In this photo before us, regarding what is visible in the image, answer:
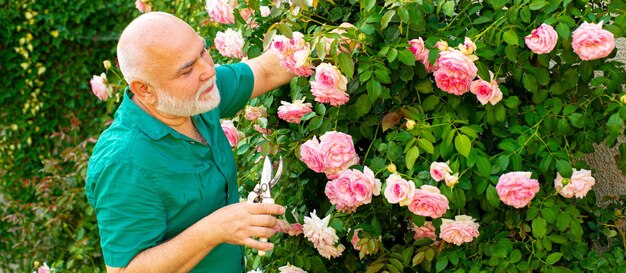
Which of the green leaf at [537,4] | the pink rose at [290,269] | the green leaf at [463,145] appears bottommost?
the pink rose at [290,269]

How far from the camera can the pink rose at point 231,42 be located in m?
2.55

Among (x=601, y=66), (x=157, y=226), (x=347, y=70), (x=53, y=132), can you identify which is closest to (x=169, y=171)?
(x=157, y=226)

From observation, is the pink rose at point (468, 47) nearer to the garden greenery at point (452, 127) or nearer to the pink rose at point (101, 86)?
the garden greenery at point (452, 127)

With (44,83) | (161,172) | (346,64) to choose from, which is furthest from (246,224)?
(44,83)

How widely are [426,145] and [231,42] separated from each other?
763 mm

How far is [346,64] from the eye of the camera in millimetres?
2066

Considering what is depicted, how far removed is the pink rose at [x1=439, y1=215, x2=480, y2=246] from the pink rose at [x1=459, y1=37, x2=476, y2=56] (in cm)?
44

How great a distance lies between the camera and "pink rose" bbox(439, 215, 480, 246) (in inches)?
86.1

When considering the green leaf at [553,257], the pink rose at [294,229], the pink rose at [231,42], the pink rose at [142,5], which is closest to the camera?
the green leaf at [553,257]

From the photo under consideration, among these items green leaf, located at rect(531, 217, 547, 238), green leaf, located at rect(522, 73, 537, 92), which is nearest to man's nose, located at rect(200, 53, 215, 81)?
green leaf, located at rect(522, 73, 537, 92)

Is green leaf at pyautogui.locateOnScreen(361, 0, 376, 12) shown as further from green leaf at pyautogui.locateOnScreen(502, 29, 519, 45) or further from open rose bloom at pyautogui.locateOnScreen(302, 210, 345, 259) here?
open rose bloom at pyautogui.locateOnScreen(302, 210, 345, 259)

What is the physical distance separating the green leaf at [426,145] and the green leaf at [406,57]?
202mm

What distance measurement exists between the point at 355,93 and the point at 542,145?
1.66 ft

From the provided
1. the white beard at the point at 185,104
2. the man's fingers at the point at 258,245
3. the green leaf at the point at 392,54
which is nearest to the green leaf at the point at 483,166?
the green leaf at the point at 392,54
